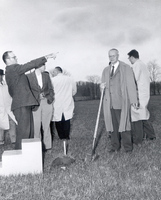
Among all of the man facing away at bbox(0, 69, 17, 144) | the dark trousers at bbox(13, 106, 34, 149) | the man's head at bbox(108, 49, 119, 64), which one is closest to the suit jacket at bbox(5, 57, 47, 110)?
the dark trousers at bbox(13, 106, 34, 149)

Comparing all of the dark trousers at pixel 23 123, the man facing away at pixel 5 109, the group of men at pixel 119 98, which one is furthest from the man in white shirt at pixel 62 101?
the dark trousers at pixel 23 123

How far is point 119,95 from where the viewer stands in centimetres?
674

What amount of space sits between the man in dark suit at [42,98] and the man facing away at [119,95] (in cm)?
137

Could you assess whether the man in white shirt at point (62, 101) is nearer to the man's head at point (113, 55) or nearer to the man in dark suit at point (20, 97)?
the man's head at point (113, 55)

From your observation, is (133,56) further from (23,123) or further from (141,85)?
(23,123)

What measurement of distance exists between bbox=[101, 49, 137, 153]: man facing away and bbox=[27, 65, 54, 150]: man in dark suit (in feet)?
4.49

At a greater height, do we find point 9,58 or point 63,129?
point 9,58

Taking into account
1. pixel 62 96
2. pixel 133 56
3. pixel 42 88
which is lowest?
pixel 62 96

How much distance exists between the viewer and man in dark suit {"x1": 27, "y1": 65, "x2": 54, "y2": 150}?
7273 millimetres

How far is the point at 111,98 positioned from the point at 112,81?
0.35 m

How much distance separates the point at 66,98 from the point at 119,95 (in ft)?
8.54

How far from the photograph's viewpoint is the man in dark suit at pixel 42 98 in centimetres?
727

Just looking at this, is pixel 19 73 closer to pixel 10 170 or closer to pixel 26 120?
pixel 26 120

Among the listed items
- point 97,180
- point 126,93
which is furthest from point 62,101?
point 97,180
